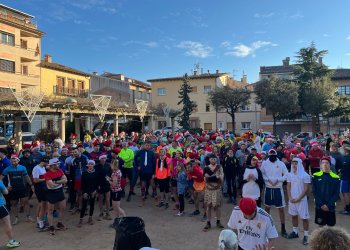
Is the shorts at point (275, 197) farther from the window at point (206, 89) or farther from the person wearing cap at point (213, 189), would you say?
the window at point (206, 89)

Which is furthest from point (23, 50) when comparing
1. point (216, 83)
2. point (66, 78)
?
point (216, 83)

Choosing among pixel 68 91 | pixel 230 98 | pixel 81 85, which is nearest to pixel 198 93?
pixel 230 98

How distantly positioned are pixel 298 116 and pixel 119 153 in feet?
104

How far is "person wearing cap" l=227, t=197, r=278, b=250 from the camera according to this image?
3.84 m

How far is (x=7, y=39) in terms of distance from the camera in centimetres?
3039

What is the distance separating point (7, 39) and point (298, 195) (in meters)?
32.5

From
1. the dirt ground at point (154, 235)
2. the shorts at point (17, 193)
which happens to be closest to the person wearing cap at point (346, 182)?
the dirt ground at point (154, 235)

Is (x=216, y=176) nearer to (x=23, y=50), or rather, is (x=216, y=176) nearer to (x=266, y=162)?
(x=266, y=162)

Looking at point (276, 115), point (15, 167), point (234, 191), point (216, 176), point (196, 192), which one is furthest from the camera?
point (276, 115)

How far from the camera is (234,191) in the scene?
31.5ft

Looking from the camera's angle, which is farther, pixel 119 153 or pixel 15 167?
pixel 119 153

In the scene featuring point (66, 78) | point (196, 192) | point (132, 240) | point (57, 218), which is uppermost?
point (66, 78)

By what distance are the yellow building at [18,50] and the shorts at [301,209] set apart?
28.7 m

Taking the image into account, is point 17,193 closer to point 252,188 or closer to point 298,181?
point 252,188
